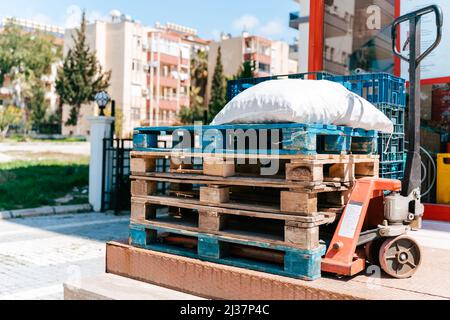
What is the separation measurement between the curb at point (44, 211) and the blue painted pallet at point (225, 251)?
9071 millimetres

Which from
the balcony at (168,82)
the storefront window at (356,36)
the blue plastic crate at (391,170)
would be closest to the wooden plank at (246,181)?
the blue plastic crate at (391,170)

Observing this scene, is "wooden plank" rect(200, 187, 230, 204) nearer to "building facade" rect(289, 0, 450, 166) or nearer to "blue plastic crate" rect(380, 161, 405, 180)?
"blue plastic crate" rect(380, 161, 405, 180)

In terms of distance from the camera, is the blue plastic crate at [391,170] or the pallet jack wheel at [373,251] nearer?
the pallet jack wheel at [373,251]

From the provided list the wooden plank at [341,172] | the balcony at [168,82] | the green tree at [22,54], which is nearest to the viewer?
the wooden plank at [341,172]

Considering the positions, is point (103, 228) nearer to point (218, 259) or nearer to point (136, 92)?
point (218, 259)

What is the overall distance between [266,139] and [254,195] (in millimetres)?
735

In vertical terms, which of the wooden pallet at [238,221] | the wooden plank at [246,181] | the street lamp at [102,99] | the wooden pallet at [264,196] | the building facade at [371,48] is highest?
the building facade at [371,48]

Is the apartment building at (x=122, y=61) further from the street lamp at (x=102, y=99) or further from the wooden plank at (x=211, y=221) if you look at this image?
the wooden plank at (x=211, y=221)

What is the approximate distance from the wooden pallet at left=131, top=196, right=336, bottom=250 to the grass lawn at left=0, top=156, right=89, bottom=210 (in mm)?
9703

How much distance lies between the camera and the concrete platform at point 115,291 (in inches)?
129

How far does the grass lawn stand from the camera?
13219 mm

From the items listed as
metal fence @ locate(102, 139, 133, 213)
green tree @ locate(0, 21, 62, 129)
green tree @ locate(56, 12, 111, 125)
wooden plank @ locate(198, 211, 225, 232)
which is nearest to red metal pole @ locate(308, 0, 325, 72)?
metal fence @ locate(102, 139, 133, 213)

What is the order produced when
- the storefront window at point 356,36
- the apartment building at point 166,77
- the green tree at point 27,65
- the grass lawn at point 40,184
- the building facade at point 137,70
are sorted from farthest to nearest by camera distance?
the apartment building at point 166,77 → the building facade at point 137,70 → the green tree at point 27,65 → the grass lawn at point 40,184 → the storefront window at point 356,36

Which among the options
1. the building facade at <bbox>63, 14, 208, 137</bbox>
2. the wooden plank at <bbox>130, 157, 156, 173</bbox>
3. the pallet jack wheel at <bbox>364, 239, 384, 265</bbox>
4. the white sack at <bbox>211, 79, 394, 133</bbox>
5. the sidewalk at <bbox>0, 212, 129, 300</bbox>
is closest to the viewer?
the white sack at <bbox>211, 79, 394, 133</bbox>
